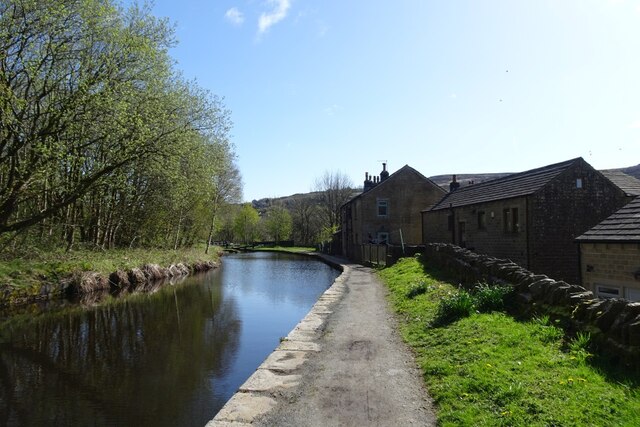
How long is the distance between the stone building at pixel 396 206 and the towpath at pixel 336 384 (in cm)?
2857

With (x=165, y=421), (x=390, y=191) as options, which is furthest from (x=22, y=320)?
(x=390, y=191)

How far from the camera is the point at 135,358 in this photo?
34.1 feet

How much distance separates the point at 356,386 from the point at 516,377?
2114 millimetres

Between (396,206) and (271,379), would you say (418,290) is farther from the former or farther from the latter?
(396,206)

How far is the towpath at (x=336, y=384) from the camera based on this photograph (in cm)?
544

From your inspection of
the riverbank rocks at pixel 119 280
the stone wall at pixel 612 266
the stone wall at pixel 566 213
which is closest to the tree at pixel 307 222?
the riverbank rocks at pixel 119 280

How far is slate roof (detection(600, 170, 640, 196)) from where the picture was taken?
20.1 m

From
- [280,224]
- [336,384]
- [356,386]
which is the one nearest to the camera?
[356,386]

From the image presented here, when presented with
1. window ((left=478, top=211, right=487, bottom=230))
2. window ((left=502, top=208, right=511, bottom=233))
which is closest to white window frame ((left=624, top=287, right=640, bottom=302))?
window ((left=502, top=208, right=511, bottom=233))

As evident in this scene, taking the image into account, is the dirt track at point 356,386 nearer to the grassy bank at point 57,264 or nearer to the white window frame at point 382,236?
the grassy bank at point 57,264

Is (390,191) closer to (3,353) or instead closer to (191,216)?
(191,216)

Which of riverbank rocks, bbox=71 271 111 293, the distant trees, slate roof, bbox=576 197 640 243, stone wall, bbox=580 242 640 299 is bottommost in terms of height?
riverbank rocks, bbox=71 271 111 293

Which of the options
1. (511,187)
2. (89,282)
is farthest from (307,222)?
(89,282)

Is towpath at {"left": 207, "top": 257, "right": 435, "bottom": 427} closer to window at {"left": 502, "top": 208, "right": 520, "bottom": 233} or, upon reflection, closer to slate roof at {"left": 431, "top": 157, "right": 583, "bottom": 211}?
window at {"left": 502, "top": 208, "right": 520, "bottom": 233}
